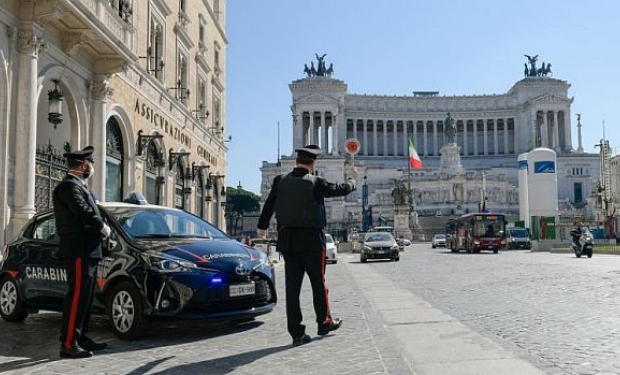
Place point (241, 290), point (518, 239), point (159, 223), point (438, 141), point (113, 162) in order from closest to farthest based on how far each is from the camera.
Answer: point (241, 290) < point (159, 223) < point (113, 162) < point (518, 239) < point (438, 141)

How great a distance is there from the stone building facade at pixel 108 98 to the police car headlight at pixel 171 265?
22.7 ft

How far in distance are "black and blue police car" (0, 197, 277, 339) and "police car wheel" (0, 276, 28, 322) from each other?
0.01m

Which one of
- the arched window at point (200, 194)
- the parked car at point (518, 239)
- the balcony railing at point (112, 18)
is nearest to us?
the balcony railing at point (112, 18)

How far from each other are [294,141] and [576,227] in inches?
3239

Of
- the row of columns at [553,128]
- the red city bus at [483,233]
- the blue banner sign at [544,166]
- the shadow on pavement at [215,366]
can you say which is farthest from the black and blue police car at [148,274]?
the row of columns at [553,128]

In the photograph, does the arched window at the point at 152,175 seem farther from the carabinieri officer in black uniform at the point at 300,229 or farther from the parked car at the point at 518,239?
the parked car at the point at 518,239

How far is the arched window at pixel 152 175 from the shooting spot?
22.5 metres

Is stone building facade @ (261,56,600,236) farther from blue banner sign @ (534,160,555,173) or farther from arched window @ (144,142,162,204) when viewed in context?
arched window @ (144,142,162,204)

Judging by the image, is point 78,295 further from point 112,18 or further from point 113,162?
point 113,162

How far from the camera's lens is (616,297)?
10.5 m

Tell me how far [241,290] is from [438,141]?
380 feet

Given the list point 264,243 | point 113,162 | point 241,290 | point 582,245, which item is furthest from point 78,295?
point 582,245

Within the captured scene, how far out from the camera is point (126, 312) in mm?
7316

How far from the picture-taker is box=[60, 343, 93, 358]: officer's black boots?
20.4 ft
